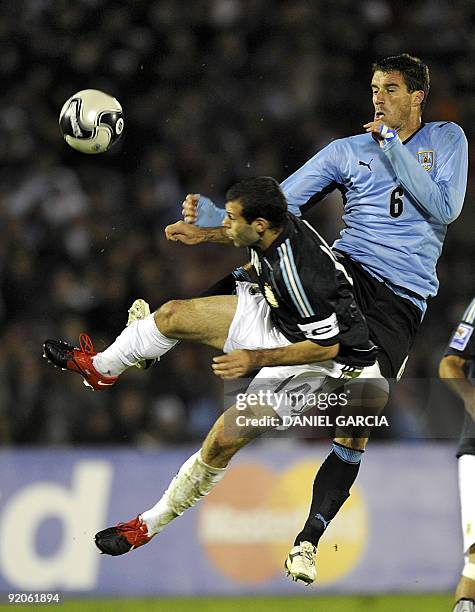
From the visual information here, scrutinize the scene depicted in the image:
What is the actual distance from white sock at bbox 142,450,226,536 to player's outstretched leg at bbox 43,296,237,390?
0.59 m

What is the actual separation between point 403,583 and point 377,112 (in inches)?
179

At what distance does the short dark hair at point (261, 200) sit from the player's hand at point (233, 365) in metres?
0.64

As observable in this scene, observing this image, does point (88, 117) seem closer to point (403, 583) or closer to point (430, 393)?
point (430, 393)

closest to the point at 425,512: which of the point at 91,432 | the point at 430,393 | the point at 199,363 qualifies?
the point at 430,393

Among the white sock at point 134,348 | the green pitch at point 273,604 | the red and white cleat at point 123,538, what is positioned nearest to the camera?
the white sock at point 134,348

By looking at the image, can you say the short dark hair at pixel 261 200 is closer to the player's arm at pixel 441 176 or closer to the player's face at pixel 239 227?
the player's face at pixel 239 227

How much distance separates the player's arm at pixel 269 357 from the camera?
17.6 feet

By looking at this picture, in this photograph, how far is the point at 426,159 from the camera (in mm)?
6098

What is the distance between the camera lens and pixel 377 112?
20.1 feet

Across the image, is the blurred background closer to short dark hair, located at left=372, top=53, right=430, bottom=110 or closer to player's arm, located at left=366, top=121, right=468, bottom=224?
player's arm, located at left=366, top=121, right=468, bottom=224

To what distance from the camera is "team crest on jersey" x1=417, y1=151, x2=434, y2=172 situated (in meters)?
6.07

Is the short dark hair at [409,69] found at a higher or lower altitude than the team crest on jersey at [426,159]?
higher

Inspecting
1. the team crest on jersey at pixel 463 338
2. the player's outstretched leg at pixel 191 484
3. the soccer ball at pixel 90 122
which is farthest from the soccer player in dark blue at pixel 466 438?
the soccer ball at pixel 90 122

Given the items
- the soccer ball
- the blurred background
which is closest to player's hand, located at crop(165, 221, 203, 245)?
the soccer ball
